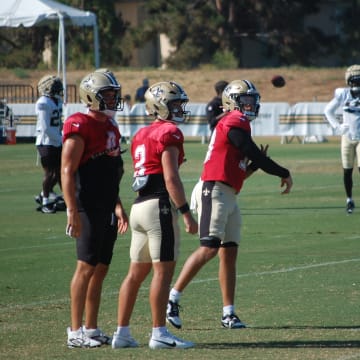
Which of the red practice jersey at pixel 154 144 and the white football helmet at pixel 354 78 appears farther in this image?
the white football helmet at pixel 354 78

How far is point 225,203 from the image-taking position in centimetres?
955

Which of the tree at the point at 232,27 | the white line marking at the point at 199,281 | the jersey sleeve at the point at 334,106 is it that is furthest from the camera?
the tree at the point at 232,27

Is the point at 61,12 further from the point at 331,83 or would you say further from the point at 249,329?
A: the point at 249,329

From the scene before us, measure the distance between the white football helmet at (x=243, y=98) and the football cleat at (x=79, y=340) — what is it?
239 centimetres

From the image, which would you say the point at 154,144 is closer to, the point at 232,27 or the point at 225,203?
the point at 225,203

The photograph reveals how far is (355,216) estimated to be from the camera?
17.4 m

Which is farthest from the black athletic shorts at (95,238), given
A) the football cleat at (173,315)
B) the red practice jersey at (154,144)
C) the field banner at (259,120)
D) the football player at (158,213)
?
the field banner at (259,120)

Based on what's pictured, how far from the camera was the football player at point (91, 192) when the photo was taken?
8.59m

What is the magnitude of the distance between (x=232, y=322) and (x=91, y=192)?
1.63m

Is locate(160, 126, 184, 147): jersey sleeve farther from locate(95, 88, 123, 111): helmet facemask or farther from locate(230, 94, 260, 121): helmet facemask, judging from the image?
locate(230, 94, 260, 121): helmet facemask

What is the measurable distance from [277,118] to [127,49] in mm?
25089

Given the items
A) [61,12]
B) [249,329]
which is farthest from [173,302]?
[61,12]

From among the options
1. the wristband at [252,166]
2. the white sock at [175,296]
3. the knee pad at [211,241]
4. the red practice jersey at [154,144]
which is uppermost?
the red practice jersey at [154,144]

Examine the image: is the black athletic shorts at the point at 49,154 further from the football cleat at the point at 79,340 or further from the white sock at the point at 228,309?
the football cleat at the point at 79,340
